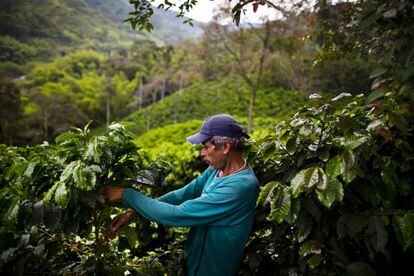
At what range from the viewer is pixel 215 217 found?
158 centimetres

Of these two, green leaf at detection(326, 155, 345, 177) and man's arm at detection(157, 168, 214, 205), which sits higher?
green leaf at detection(326, 155, 345, 177)

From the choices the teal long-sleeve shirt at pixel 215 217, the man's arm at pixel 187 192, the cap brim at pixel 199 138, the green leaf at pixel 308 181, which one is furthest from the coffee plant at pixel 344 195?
the man's arm at pixel 187 192

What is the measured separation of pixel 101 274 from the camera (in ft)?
5.28

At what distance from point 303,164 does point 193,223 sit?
0.65 metres

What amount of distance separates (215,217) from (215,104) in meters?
26.2

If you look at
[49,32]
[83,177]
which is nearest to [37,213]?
[83,177]

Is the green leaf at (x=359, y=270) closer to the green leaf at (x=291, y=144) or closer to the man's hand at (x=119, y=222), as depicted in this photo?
the green leaf at (x=291, y=144)

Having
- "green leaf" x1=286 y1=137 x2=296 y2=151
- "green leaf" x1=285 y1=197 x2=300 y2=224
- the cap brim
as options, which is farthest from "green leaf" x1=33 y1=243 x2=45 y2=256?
"green leaf" x1=286 y1=137 x2=296 y2=151

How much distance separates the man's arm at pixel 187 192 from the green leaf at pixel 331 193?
1.03 m

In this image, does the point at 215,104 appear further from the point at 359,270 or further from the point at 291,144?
the point at 359,270

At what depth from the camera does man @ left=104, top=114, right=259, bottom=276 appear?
5.07 ft

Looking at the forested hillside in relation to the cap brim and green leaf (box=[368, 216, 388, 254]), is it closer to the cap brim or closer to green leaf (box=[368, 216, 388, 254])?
green leaf (box=[368, 216, 388, 254])

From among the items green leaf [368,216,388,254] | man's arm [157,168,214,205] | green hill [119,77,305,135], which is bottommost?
green hill [119,77,305,135]

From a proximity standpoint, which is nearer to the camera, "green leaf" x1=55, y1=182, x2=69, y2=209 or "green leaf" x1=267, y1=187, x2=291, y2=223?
"green leaf" x1=267, y1=187, x2=291, y2=223
